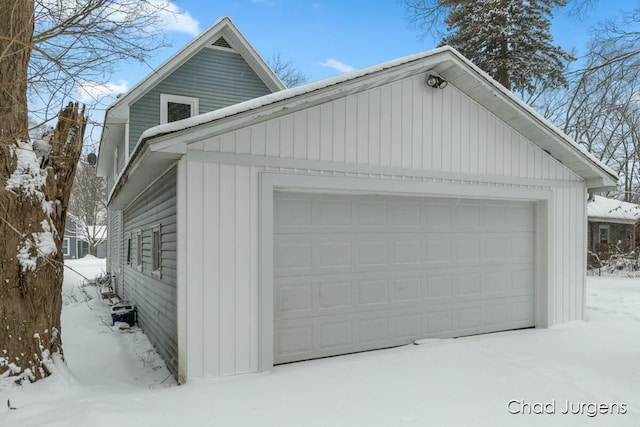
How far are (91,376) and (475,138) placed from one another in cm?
600

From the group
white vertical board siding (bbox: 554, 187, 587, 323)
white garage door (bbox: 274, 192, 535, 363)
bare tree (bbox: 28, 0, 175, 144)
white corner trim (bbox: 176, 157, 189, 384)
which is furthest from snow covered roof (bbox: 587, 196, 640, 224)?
white corner trim (bbox: 176, 157, 189, 384)

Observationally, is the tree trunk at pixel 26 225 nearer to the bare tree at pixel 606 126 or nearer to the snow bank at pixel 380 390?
the snow bank at pixel 380 390

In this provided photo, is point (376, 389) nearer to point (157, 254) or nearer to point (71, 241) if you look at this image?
point (157, 254)

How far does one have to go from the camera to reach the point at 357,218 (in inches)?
227

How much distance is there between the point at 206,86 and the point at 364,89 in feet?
24.6

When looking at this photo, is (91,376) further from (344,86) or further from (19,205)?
(344,86)

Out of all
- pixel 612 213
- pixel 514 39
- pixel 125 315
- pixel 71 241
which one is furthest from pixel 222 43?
pixel 71 241

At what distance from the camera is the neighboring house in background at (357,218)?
15.3ft

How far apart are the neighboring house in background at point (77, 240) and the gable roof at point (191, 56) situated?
20957 mm

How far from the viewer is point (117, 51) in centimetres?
762

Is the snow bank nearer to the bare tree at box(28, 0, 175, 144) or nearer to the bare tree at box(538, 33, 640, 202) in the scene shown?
the bare tree at box(28, 0, 175, 144)

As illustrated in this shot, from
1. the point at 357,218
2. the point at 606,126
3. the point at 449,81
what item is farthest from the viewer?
the point at 606,126

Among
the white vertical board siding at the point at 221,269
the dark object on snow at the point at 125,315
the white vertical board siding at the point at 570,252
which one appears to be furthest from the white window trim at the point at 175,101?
the white vertical board siding at the point at 570,252

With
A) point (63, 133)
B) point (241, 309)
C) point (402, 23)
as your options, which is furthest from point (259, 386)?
point (402, 23)
